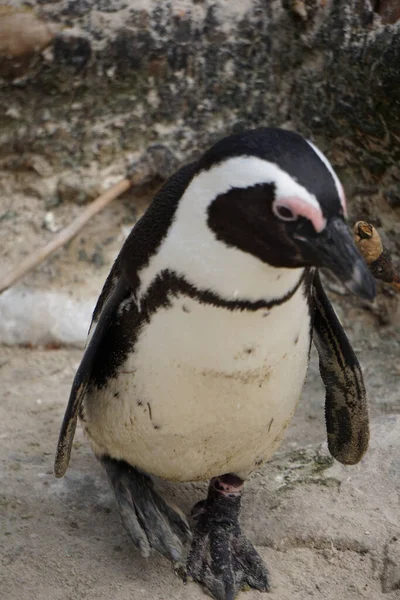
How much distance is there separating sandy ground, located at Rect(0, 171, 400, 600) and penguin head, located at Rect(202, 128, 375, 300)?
0.81 meters

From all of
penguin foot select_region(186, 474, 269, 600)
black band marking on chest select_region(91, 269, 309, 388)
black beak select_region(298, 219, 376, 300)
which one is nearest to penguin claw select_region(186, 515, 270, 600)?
penguin foot select_region(186, 474, 269, 600)

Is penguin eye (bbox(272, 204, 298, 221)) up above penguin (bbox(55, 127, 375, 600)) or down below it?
above

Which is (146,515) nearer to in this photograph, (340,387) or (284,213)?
(340,387)

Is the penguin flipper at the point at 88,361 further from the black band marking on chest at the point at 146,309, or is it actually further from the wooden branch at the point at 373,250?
the wooden branch at the point at 373,250

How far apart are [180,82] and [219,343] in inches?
77.5

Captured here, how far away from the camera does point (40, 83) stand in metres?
3.31

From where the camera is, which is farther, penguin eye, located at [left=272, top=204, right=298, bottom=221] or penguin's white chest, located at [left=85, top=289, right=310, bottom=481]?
penguin's white chest, located at [left=85, top=289, right=310, bottom=481]

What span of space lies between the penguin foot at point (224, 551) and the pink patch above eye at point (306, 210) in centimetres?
79

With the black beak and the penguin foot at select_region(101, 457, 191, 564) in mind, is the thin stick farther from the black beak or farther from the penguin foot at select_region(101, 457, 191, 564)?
the black beak

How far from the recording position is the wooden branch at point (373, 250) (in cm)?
180

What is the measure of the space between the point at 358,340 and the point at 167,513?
1344 millimetres

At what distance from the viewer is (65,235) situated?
3268mm

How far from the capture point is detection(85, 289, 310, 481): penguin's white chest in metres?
1.67

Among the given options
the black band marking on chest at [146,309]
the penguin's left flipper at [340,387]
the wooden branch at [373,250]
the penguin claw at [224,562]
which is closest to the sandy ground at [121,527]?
the penguin claw at [224,562]
